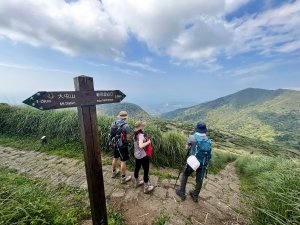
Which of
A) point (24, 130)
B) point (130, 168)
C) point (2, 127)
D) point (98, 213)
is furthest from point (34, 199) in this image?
point (2, 127)

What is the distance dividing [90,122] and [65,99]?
52cm

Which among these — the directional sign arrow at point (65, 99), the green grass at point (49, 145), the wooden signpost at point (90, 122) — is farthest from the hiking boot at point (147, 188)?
the green grass at point (49, 145)

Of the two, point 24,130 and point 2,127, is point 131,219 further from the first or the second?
point 2,127

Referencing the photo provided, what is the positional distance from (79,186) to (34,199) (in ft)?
6.96

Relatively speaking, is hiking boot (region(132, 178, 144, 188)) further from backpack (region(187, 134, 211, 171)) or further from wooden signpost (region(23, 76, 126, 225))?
wooden signpost (region(23, 76, 126, 225))

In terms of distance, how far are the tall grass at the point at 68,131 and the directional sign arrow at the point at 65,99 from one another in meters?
4.10

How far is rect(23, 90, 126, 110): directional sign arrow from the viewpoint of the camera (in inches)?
91.3

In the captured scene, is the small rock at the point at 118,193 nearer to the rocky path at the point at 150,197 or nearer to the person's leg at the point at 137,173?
the rocky path at the point at 150,197

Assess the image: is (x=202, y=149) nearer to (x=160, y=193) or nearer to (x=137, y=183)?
(x=160, y=193)

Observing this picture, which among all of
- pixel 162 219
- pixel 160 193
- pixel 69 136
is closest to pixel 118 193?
pixel 160 193

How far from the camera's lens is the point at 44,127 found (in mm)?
9055

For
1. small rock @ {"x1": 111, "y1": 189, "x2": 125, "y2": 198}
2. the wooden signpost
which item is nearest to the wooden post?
the wooden signpost

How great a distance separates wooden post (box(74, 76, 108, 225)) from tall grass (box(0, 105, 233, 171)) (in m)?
3.86

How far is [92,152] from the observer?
2.92 metres
